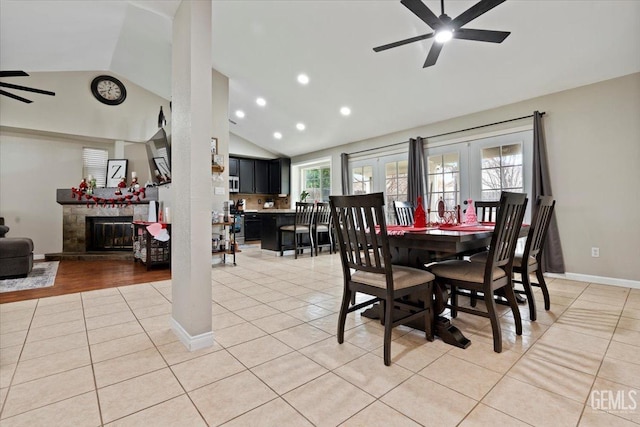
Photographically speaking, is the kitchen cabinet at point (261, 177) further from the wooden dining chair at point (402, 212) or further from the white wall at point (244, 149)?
the wooden dining chair at point (402, 212)

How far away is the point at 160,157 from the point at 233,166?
2.82 metres

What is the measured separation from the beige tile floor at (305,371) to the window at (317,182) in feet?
17.1

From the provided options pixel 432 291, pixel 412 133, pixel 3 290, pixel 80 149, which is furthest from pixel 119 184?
pixel 432 291

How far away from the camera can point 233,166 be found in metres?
8.09

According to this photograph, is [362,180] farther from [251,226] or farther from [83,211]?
[83,211]

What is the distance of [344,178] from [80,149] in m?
5.42

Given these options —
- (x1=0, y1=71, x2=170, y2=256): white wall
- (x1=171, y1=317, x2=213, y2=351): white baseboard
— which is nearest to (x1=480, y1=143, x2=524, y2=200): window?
(x1=171, y1=317, x2=213, y2=351): white baseboard

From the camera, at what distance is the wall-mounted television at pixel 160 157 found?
499 centimetres

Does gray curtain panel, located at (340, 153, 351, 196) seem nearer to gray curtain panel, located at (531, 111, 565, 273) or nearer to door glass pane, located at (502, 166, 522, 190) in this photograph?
door glass pane, located at (502, 166, 522, 190)

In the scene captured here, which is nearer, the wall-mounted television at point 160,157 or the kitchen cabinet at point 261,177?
the wall-mounted television at point 160,157

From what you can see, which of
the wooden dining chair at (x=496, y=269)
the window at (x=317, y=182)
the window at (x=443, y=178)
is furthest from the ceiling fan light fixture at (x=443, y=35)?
the window at (x=317, y=182)

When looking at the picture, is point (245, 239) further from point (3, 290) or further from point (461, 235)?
point (461, 235)

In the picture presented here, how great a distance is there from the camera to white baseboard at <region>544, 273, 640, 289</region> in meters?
3.38

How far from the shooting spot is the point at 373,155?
622 centimetres
